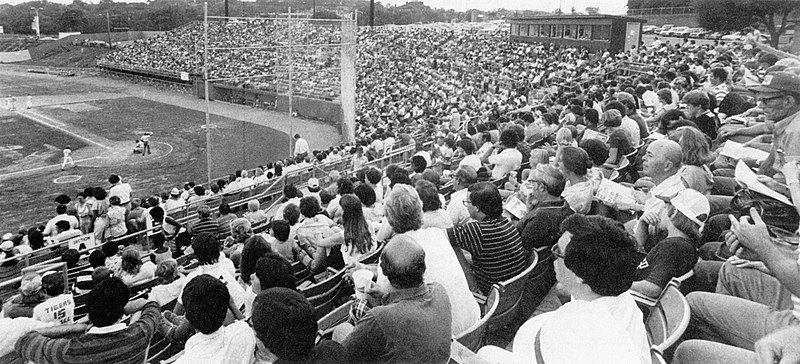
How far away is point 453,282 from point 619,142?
431cm

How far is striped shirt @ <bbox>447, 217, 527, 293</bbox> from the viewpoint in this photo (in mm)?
4332

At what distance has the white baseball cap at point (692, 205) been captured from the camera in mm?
3904

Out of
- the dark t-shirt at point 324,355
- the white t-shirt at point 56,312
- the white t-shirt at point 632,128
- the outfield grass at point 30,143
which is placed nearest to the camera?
the dark t-shirt at point 324,355

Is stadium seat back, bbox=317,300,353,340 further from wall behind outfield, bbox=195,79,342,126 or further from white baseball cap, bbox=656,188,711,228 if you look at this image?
wall behind outfield, bbox=195,79,342,126

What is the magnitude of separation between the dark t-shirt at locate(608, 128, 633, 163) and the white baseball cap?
3165 mm

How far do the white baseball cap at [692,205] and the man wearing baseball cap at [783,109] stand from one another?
0.90m

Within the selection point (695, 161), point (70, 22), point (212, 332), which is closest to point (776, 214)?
point (695, 161)

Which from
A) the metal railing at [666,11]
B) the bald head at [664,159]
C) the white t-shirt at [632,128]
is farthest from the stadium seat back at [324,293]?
the metal railing at [666,11]

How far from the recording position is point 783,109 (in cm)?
452

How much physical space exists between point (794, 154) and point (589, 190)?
1.52m

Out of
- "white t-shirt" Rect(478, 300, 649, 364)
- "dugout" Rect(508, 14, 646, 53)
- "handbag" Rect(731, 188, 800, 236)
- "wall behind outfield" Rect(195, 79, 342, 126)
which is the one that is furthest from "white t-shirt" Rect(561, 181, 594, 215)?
"dugout" Rect(508, 14, 646, 53)

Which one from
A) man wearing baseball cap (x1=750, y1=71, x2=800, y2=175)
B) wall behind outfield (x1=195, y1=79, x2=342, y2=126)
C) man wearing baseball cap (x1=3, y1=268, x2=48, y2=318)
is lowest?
wall behind outfield (x1=195, y1=79, x2=342, y2=126)

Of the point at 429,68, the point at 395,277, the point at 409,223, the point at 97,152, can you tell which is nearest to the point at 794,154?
the point at 409,223

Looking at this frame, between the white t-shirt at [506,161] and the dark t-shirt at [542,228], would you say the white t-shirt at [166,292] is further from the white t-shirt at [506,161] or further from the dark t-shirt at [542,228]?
the white t-shirt at [506,161]
